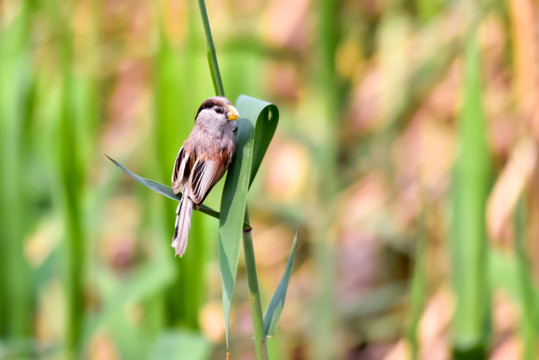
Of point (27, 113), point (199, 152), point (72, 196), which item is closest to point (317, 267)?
point (72, 196)

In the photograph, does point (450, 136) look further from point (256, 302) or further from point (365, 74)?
point (256, 302)

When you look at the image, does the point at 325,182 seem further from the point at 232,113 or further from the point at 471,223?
the point at 232,113

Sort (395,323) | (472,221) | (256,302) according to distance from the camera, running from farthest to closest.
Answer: (395,323) → (472,221) → (256,302)

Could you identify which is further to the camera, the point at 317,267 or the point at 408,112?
the point at 408,112

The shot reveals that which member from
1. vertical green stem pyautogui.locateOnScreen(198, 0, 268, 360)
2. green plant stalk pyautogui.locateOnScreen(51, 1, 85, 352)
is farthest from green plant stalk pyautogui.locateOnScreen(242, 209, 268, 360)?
green plant stalk pyautogui.locateOnScreen(51, 1, 85, 352)

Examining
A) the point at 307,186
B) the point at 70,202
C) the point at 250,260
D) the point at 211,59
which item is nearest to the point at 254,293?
the point at 250,260

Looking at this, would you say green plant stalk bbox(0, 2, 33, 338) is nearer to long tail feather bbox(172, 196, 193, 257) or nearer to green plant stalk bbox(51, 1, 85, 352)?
green plant stalk bbox(51, 1, 85, 352)

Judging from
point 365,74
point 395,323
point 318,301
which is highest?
point 365,74

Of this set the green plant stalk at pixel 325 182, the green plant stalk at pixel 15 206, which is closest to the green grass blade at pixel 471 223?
the green plant stalk at pixel 325 182
